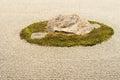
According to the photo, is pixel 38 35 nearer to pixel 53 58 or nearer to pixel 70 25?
pixel 70 25

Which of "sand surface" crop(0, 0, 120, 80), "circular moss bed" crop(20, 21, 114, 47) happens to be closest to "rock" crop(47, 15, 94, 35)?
"circular moss bed" crop(20, 21, 114, 47)

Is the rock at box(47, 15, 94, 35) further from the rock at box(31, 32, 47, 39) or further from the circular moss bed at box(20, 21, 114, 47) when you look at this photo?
the rock at box(31, 32, 47, 39)

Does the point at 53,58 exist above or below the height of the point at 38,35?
above

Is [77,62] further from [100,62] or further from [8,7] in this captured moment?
[8,7]

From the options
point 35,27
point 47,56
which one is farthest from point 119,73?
point 35,27

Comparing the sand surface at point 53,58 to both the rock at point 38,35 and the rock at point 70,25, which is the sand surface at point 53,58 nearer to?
the rock at point 38,35

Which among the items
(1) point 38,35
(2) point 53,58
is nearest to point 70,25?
(1) point 38,35

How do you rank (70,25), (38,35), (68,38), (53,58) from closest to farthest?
(53,58)
(68,38)
(38,35)
(70,25)

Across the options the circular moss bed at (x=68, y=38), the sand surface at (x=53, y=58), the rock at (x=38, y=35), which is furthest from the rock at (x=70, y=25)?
the sand surface at (x=53, y=58)
